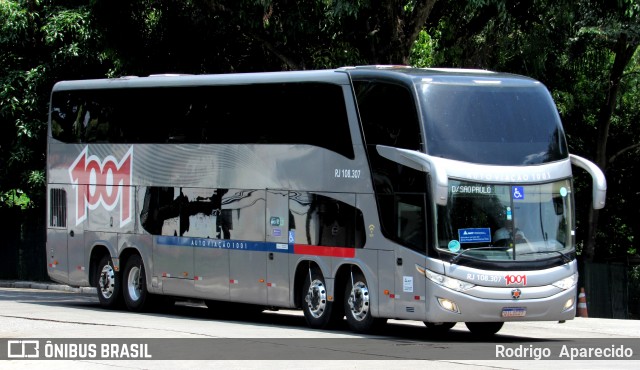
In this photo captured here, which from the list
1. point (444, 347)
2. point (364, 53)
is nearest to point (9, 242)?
point (364, 53)

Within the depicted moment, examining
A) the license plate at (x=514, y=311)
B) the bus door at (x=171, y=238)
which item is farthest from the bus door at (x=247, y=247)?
the license plate at (x=514, y=311)

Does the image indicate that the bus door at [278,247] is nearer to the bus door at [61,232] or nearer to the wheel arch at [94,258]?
the wheel arch at [94,258]

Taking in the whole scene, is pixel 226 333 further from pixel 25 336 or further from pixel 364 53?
pixel 364 53

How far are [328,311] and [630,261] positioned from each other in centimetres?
1768

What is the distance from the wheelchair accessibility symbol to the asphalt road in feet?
7.01

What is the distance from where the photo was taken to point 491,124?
1772 centimetres

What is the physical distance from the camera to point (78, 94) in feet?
81.1

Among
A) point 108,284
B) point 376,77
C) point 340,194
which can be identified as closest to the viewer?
point 376,77

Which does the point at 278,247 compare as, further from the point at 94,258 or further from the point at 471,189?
the point at 94,258

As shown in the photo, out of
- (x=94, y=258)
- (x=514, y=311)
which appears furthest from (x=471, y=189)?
(x=94, y=258)

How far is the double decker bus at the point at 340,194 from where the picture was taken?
1727 centimetres

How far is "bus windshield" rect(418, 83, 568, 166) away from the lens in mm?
17391

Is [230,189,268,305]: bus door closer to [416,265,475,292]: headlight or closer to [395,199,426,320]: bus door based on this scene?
[395,199,426,320]: bus door

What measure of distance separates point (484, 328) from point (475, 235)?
2496 millimetres
